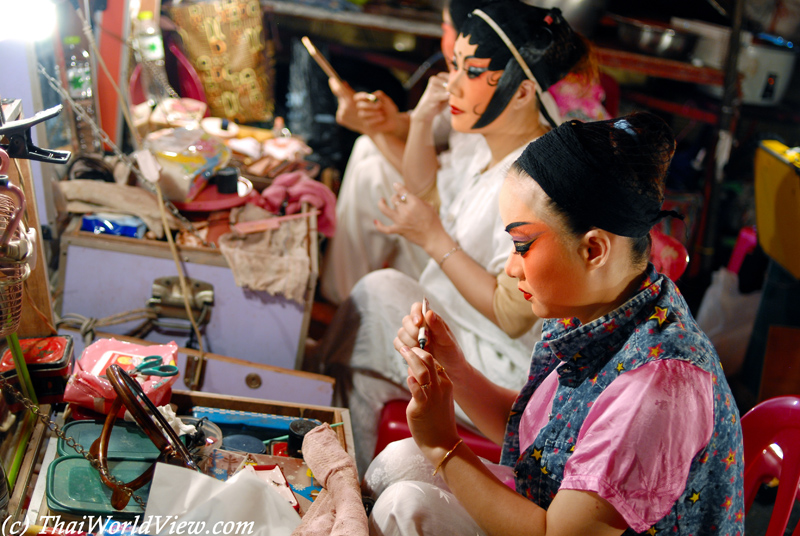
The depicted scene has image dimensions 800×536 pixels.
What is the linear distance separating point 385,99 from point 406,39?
7.63ft

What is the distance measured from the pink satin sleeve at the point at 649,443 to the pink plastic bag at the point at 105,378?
0.81 metres

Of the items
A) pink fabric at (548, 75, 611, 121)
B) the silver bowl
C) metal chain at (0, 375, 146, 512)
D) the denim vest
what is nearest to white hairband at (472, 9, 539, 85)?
pink fabric at (548, 75, 611, 121)

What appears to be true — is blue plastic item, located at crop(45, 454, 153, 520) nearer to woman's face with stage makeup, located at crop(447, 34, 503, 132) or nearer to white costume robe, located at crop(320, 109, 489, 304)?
woman's face with stage makeup, located at crop(447, 34, 503, 132)

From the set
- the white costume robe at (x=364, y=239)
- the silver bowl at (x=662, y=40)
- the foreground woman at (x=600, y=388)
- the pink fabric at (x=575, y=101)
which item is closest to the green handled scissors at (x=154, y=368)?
the foreground woman at (x=600, y=388)

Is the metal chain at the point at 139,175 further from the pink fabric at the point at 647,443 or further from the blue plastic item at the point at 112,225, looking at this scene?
the pink fabric at the point at 647,443

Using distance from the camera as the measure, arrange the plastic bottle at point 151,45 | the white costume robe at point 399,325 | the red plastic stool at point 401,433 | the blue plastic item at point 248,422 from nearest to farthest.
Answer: the blue plastic item at point 248,422
the red plastic stool at point 401,433
the white costume robe at point 399,325
the plastic bottle at point 151,45

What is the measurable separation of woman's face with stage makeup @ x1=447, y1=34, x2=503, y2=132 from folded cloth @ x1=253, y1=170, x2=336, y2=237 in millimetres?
607

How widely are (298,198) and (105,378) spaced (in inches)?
46.7

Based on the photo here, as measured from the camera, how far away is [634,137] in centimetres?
101

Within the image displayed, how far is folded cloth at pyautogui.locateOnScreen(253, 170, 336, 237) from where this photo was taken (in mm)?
2309

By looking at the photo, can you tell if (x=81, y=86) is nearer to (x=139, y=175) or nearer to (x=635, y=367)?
(x=139, y=175)

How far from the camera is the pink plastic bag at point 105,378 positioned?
4.18 ft

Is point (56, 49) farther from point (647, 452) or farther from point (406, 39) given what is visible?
point (406, 39)

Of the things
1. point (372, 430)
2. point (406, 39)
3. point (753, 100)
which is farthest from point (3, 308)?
point (406, 39)
